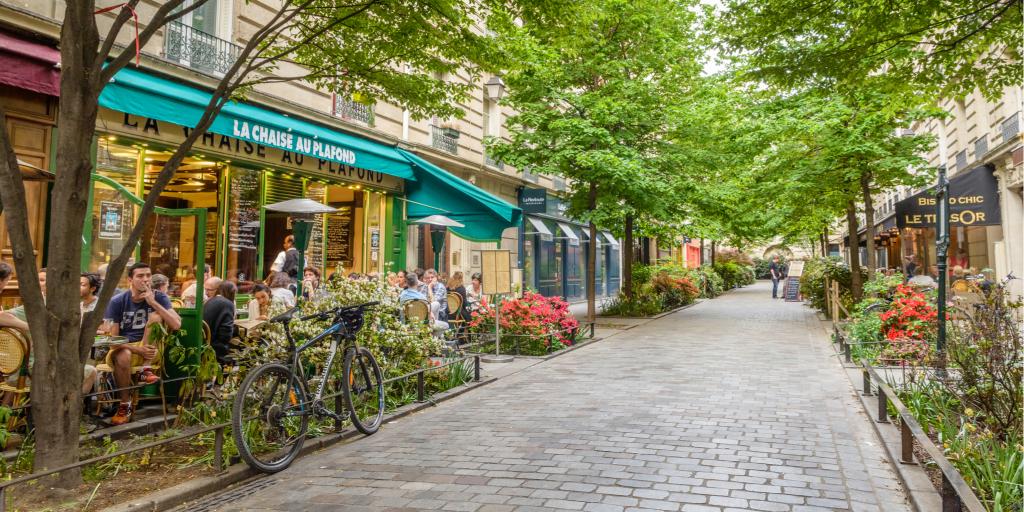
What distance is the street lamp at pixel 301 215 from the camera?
1094cm

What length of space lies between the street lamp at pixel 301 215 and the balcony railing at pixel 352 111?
2.71m

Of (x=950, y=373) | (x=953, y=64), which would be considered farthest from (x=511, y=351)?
(x=953, y=64)

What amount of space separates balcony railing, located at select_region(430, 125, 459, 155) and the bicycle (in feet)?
38.9

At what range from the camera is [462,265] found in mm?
19484

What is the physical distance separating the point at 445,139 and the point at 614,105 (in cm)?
517

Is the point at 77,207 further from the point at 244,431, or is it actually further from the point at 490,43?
the point at 490,43

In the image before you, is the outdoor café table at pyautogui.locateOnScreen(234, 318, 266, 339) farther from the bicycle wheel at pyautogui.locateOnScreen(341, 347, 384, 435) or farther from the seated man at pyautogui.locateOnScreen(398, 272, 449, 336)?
the seated man at pyautogui.locateOnScreen(398, 272, 449, 336)

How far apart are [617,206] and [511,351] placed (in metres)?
6.60

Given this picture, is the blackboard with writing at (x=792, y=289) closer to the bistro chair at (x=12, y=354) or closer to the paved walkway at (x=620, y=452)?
the paved walkway at (x=620, y=452)

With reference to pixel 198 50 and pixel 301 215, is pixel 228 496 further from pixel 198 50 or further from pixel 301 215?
pixel 198 50

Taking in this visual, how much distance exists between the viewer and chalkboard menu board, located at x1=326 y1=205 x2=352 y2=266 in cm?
1433

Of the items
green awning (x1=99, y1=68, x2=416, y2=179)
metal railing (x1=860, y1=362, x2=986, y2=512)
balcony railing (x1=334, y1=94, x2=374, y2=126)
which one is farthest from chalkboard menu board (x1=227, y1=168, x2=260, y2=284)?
metal railing (x1=860, y1=362, x2=986, y2=512)

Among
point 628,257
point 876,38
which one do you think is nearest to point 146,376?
point 876,38

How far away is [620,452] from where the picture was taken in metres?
5.39
